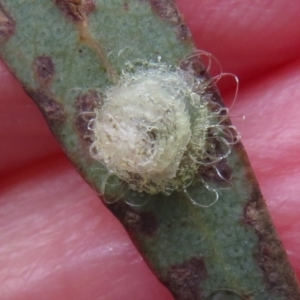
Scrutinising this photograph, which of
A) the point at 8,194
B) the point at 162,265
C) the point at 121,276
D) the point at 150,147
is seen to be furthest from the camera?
the point at 8,194

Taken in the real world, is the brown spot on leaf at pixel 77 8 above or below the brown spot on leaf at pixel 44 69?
above

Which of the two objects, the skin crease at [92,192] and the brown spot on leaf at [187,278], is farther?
the skin crease at [92,192]

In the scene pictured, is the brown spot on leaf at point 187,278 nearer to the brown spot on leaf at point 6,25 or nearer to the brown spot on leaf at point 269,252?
the brown spot on leaf at point 269,252

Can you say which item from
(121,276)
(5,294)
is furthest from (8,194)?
(121,276)

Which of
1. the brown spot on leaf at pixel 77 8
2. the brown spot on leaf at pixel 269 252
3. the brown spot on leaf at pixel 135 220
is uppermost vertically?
the brown spot on leaf at pixel 77 8

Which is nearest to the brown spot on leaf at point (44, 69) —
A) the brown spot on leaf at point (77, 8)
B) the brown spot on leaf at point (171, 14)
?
the brown spot on leaf at point (77, 8)

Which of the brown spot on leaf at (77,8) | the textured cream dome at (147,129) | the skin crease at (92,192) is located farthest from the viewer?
the skin crease at (92,192)

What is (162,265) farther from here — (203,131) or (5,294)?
(5,294)
